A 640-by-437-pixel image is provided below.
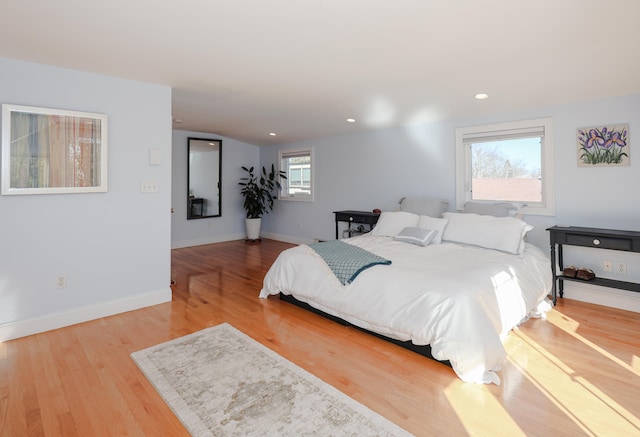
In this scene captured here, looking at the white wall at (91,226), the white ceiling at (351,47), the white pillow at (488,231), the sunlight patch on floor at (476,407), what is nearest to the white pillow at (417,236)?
the white pillow at (488,231)

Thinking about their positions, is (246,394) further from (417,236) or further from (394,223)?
(394,223)

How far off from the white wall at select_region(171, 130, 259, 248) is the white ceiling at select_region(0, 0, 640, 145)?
2778 mm

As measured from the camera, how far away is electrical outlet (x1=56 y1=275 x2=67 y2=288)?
2973mm

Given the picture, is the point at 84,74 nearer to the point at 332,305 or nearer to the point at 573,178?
the point at 332,305

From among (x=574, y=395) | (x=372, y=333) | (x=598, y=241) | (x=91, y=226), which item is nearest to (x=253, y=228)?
(x=91, y=226)

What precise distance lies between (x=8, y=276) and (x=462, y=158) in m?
4.98

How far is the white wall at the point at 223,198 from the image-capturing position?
21.7 ft

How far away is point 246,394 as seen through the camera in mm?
1995

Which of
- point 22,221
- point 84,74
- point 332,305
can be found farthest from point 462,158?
point 22,221

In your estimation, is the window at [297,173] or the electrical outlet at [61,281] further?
the window at [297,173]

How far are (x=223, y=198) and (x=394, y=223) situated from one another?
4.36 metres

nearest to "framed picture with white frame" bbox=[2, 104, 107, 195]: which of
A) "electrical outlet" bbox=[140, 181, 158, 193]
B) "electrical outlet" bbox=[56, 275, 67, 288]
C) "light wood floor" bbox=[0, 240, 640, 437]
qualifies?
"electrical outlet" bbox=[140, 181, 158, 193]

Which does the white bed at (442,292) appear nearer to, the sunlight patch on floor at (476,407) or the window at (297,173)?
the sunlight patch on floor at (476,407)

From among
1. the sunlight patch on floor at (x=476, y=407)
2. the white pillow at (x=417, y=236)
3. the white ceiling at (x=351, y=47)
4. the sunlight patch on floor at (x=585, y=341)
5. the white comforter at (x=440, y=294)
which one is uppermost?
the white ceiling at (x=351, y=47)
